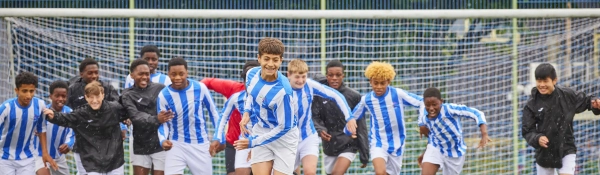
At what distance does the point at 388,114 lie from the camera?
33.7 ft

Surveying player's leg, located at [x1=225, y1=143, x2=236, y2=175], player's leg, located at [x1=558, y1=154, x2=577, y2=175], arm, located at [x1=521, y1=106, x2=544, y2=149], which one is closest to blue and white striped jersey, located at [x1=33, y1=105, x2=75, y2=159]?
player's leg, located at [x1=225, y1=143, x2=236, y2=175]

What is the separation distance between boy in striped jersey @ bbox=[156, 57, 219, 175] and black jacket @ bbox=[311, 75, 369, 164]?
43.9 inches

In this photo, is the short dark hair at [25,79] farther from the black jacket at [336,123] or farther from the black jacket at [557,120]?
the black jacket at [557,120]

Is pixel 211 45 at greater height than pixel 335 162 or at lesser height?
greater

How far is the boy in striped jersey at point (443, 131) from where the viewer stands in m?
9.89

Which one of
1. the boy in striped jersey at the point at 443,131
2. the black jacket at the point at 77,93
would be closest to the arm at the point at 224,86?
the black jacket at the point at 77,93

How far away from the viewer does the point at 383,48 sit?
1205cm

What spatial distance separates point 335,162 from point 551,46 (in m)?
3.24

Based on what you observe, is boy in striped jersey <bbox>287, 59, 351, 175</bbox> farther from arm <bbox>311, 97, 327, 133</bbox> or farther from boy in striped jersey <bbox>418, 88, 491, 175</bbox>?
boy in striped jersey <bbox>418, 88, 491, 175</bbox>

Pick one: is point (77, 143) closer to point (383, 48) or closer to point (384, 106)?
point (384, 106)

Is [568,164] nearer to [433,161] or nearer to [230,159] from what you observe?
[433,161]

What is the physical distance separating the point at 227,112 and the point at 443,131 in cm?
215

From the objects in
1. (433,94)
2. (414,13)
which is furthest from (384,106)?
(414,13)

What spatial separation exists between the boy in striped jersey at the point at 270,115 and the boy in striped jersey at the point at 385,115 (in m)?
2.07
